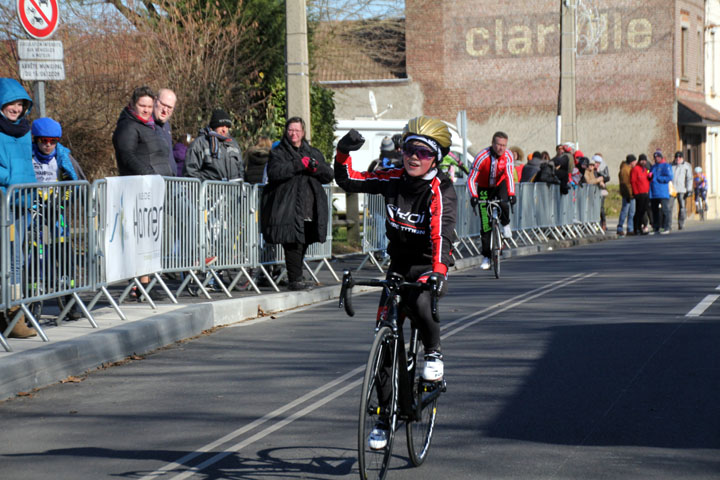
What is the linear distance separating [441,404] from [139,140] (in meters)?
6.16

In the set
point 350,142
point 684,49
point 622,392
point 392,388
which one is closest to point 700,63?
point 684,49

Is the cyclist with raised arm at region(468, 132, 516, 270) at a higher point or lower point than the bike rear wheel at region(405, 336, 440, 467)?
higher

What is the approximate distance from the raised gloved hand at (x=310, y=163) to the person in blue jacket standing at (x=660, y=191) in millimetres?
18574

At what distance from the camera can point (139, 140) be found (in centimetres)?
1306

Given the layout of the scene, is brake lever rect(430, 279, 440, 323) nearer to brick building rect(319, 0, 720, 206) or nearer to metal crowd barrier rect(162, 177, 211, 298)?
metal crowd barrier rect(162, 177, 211, 298)

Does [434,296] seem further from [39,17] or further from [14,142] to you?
[39,17]

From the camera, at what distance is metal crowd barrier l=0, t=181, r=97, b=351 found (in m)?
9.44

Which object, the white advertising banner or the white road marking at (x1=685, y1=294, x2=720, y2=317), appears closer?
the white advertising banner

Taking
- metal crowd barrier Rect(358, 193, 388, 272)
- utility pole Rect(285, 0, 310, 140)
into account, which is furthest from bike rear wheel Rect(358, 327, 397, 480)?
metal crowd barrier Rect(358, 193, 388, 272)

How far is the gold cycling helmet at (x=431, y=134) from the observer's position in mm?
6344

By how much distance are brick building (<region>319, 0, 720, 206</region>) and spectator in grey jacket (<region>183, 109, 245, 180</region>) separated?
3460cm

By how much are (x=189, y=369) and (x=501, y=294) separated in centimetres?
600

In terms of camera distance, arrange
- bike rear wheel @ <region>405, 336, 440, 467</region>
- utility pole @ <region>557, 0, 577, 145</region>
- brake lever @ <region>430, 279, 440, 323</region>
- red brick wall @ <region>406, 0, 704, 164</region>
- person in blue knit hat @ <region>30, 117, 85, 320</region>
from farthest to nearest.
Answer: red brick wall @ <region>406, 0, 704, 164</region> < utility pole @ <region>557, 0, 577, 145</region> < person in blue knit hat @ <region>30, 117, 85, 320</region> < bike rear wheel @ <region>405, 336, 440, 467</region> < brake lever @ <region>430, 279, 440, 323</region>

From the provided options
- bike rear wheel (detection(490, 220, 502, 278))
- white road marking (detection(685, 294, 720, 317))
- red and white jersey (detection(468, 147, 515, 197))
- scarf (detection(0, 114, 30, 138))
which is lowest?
white road marking (detection(685, 294, 720, 317))
